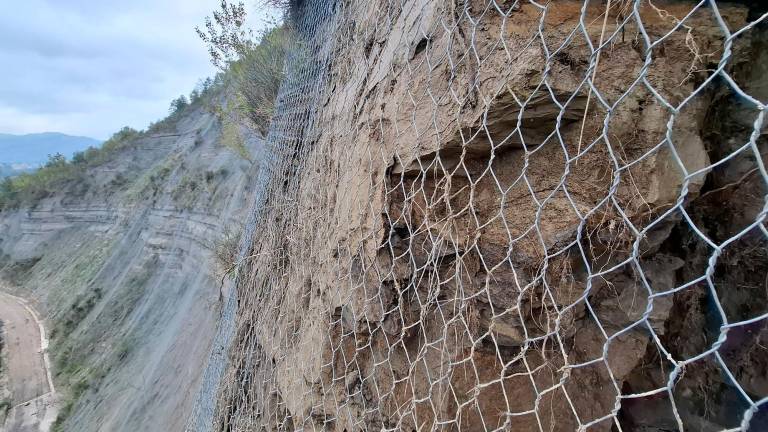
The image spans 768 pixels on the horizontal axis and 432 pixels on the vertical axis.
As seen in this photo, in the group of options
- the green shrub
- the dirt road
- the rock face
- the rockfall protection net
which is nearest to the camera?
the rockfall protection net

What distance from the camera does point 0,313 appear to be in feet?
48.8

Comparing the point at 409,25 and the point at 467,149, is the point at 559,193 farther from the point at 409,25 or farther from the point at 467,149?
the point at 409,25

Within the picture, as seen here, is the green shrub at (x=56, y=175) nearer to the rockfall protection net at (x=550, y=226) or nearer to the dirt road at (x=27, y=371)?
the dirt road at (x=27, y=371)

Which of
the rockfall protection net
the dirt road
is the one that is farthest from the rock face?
the rockfall protection net

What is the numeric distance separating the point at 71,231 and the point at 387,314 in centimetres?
2012

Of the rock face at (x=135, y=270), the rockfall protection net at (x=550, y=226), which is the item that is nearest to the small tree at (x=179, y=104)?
the rock face at (x=135, y=270)

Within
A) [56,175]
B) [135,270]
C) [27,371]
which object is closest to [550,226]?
[135,270]

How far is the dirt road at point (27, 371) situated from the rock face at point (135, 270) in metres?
0.38

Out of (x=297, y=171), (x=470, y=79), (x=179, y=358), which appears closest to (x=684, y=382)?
(x=470, y=79)

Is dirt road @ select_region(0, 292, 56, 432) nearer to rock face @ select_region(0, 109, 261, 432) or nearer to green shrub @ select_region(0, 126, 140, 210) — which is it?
rock face @ select_region(0, 109, 261, 432)

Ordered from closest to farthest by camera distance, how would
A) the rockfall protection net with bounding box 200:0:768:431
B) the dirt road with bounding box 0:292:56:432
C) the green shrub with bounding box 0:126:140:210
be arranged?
the rockfall protection net with bounding box 200:0:768:431, the dirt road with bounding box 0:292:56:432, the green shrub with bounding box 0:126:140:210

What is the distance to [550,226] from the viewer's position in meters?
1.02

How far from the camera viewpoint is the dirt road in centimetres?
967

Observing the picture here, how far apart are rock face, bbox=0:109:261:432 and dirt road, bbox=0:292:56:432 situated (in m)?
0.38
